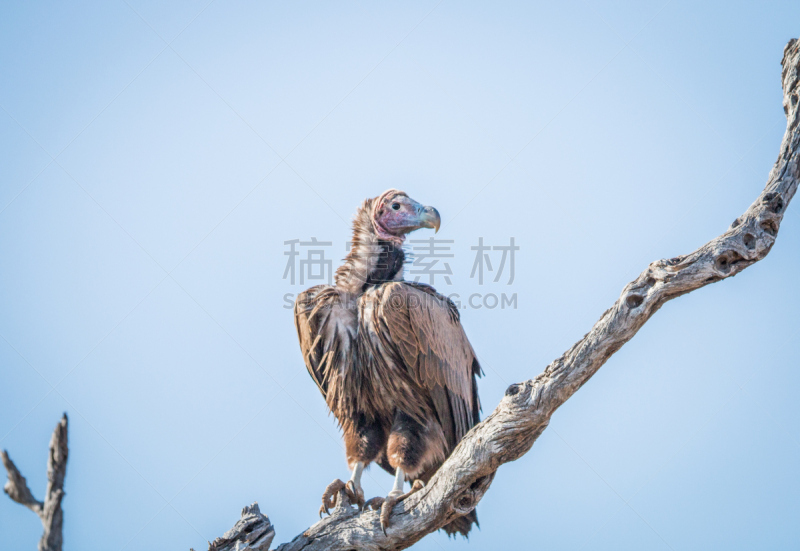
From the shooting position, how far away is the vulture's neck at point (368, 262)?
23.0 feet

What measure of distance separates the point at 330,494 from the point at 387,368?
3.56 feet

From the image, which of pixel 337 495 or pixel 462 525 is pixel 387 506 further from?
pixel 462 525

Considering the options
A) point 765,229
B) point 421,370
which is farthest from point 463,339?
point 765,229

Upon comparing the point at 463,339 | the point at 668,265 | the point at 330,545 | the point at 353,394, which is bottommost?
the point at 330,545

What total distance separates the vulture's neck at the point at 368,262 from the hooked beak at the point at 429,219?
0.98ft

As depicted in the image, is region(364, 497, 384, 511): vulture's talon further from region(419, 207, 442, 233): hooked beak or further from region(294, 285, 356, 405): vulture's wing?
region(419, 207, 442, 233): hooked beak

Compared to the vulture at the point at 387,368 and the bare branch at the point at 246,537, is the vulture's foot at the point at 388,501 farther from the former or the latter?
the bare branch at the point at 246,537

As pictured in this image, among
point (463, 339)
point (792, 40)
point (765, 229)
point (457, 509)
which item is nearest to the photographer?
point (765, 229)

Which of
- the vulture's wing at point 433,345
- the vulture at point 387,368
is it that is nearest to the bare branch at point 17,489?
the vulture at point 387,368

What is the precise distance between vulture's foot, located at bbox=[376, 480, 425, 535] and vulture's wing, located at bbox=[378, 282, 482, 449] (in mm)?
958

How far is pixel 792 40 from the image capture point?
15.5 feet

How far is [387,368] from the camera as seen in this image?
657 centimetres

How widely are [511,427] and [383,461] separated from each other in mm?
2279

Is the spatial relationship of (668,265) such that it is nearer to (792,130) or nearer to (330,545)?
(792,130)
